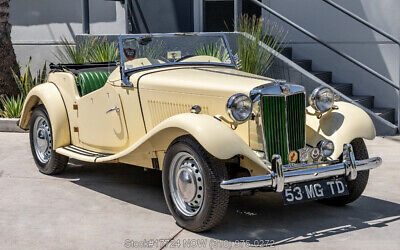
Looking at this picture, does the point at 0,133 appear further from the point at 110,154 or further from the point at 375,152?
the point at 375,152

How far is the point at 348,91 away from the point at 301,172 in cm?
611

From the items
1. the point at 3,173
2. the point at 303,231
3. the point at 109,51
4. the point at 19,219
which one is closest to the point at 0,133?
the point at 109,51

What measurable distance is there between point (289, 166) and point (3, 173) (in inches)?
134

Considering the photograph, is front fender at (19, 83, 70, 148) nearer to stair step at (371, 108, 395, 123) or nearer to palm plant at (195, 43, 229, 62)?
palm plant at (195, 43, 229, 62)

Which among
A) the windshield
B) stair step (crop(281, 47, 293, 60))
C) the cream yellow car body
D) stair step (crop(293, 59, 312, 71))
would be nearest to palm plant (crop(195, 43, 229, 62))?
the windshield

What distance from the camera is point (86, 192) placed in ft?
20.3

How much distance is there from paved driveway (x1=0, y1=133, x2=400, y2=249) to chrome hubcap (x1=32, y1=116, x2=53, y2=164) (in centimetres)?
22

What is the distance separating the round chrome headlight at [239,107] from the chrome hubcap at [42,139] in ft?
8.97

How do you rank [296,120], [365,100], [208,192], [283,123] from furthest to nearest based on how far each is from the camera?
[365,100] → [296,120] → [283,123] → [208,192]

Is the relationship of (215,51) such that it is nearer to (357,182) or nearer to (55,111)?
(55,111)

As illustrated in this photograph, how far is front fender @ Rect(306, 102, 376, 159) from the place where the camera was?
5.43 metres

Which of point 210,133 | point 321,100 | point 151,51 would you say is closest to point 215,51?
→ point 151,51

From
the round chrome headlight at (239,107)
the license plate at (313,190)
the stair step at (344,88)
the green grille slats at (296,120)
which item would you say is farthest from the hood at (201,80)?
the stair step at (344,88)

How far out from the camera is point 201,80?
18.0 feet
